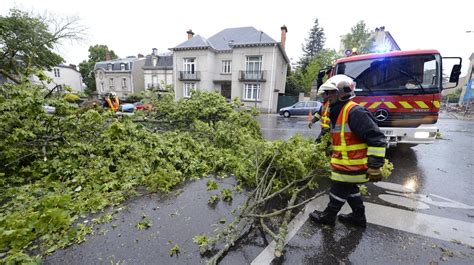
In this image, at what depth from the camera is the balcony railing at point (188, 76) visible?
27.1 meters

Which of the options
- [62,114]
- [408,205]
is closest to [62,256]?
[62,114]

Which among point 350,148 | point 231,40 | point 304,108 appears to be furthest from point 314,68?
point 350,148

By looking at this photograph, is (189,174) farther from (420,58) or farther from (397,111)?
(420,58)

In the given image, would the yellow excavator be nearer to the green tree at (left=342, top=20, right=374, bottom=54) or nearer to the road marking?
the road marking

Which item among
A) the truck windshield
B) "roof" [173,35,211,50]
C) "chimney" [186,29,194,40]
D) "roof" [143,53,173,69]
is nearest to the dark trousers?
the truck windshield

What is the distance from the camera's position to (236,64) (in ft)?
82.1

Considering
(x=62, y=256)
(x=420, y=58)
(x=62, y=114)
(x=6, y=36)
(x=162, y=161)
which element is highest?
(x=6, y=36)

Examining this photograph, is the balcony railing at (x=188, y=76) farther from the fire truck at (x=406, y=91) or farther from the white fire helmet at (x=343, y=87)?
the white fire helmet at (x=343, y=87)

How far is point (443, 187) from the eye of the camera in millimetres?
4105

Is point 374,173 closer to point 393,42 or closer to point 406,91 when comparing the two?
point 406,91

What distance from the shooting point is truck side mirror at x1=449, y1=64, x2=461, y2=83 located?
4925 mm

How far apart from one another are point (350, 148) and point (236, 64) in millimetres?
24001

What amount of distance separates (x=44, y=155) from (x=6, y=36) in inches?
930

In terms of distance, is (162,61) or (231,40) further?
(162,61)
